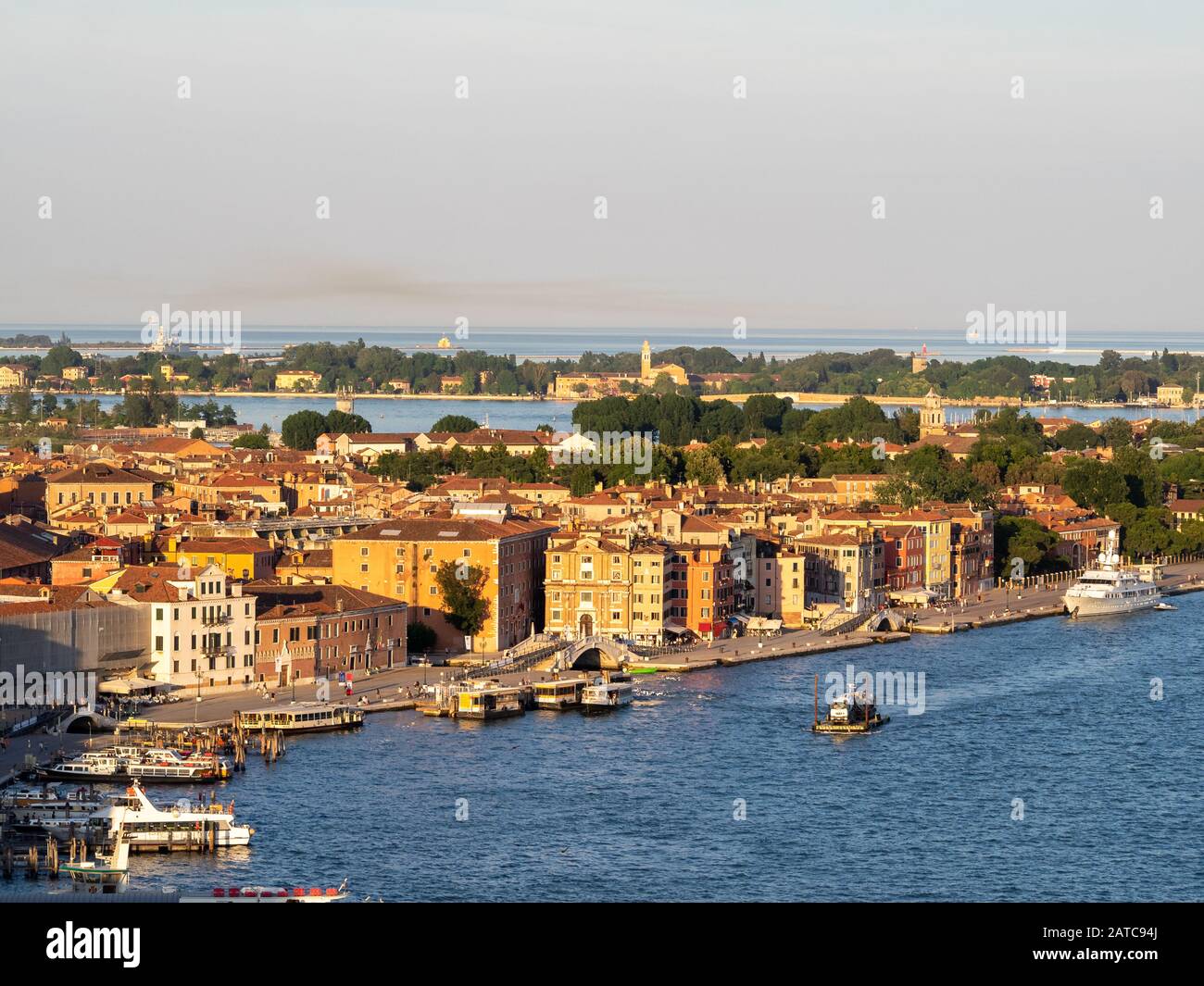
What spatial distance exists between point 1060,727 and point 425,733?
6502 mm

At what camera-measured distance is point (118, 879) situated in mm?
13977

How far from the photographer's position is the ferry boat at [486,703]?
22062mm

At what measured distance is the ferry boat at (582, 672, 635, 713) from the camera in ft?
75.6

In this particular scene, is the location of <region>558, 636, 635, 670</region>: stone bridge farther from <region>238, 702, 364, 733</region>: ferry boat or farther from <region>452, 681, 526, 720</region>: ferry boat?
<region>238, 702, 364, 733</region>: ferry boat

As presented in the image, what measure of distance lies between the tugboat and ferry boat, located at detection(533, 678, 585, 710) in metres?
2.57

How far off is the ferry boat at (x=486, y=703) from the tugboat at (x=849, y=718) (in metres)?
3.15

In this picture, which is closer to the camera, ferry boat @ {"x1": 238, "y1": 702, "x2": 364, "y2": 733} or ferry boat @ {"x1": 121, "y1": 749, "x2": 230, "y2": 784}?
ferry boat @ {"x1": 121, "y1": 749, "x2": 230, "y2": 784}

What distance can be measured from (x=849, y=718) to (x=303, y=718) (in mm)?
5459

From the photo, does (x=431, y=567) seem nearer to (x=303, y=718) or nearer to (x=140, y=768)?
(x=303, y=718)

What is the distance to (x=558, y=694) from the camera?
23.3 m

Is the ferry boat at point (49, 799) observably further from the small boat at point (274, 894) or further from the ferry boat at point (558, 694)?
the ferry boat at point (558, 694)

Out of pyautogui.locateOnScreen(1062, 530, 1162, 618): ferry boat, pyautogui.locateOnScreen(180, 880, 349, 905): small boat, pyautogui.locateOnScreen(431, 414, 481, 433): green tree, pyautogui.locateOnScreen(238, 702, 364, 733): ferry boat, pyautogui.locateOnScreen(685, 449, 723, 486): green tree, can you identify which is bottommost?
pyautogui.locateOnScreen(1062, 530, 1162, 618): ferry boat

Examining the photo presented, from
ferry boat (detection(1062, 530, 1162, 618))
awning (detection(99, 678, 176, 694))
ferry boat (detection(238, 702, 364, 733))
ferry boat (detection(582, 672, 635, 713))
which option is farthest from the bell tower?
ferry boat (detection(238, 702, 364, 733))
